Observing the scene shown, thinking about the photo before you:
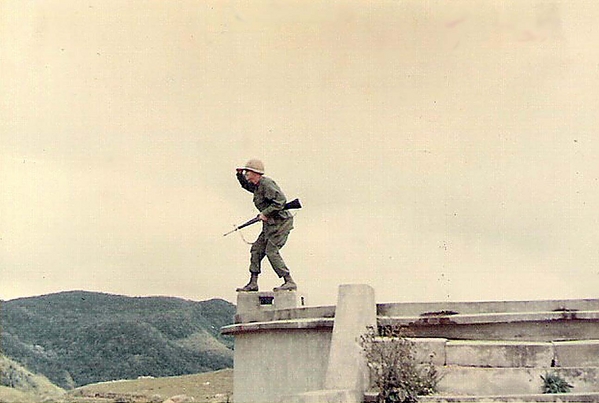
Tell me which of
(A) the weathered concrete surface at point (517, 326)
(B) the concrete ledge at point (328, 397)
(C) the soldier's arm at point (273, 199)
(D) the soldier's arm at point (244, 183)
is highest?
(D) the soldier's arm at point (244, 183)

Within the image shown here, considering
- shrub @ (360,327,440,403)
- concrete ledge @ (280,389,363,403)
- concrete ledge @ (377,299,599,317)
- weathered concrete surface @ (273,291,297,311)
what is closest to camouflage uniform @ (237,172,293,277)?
weathered concrete surface @ (273,291,297,311)

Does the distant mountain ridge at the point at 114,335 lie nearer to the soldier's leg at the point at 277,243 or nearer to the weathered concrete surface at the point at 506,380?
the soldier's leg at the point at 277,243

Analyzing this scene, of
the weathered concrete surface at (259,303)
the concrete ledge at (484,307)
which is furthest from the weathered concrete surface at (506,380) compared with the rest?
the weathered concrete surface at (259,303)

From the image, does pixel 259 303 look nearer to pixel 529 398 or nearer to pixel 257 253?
pixel 257 253

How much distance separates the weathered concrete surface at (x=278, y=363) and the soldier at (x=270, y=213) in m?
1.28

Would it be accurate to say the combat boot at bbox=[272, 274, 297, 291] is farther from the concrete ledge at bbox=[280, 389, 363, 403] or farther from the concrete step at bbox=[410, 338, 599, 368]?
the concrete ledge at bbox=[280, 389, 363, 403]

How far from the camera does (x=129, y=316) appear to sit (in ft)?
117

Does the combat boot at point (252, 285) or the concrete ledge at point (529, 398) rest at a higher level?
the combat boot at point (252, 285)

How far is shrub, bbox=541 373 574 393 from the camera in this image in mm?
10414

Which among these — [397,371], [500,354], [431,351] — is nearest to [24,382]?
[431,351]

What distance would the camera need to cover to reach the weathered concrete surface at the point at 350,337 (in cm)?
1062

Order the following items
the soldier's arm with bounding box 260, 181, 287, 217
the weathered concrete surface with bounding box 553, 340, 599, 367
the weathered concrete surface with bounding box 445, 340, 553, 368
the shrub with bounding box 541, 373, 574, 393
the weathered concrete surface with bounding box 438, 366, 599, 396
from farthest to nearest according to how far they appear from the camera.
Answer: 1. the soldier's arm with bounding box 260, 181, 287, 217
2. the weathered concrete surface with bounding box 553, 340, 599, 367
3. the weathered concrete surface with bounding box 445, 340, 553, 368
4. the weathered concrete surface with bounding box 438, 366, 599, 396
5. the shrub with bounding box 541, 373, 574, 393

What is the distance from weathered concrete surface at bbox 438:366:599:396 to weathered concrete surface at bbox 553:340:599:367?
269mm

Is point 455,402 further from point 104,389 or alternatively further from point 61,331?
point 61,331
